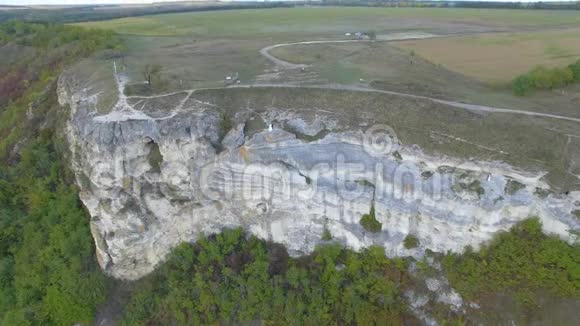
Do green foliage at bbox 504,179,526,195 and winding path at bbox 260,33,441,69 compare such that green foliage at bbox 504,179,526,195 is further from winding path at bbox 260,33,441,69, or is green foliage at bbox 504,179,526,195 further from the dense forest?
winding path at bbox 260,33,441,69

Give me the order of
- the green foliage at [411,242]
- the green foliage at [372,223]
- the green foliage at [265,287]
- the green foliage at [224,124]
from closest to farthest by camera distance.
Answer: the green foliage at [411,242]
the green foliage at [265,287]
the green foliage at [372,223]
the green foliage at [224,124]

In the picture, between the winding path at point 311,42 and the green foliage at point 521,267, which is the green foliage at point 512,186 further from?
the winding path at point 311,42

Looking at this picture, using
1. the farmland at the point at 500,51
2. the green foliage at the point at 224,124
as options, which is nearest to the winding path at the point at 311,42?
the farmland at the point at 500,51

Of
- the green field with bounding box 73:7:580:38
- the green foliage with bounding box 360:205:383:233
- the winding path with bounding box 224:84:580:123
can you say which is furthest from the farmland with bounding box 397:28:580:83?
the green foliage with bounding box 360:205:383:233

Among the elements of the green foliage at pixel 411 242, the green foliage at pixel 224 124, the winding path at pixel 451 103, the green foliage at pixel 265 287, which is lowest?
the green foliage at pixel 265 287

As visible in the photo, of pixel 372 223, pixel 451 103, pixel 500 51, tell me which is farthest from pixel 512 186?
pixel 500 51

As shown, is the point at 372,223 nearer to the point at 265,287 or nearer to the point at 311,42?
the point at 265,287

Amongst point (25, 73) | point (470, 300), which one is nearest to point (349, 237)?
point (470, 300)

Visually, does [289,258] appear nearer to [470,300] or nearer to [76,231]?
[470,300]
